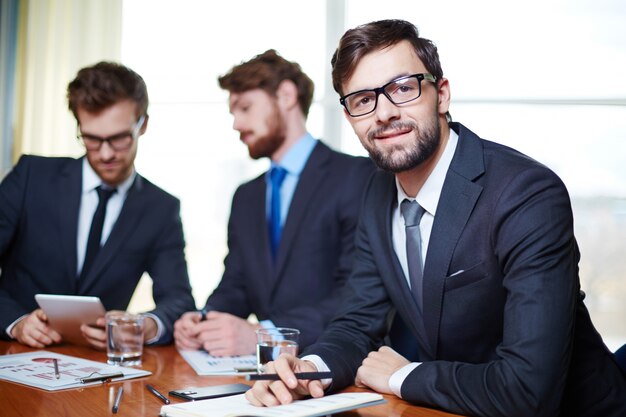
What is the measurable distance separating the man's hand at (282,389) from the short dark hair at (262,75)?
5.89 ft

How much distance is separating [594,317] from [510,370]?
342 centimetres

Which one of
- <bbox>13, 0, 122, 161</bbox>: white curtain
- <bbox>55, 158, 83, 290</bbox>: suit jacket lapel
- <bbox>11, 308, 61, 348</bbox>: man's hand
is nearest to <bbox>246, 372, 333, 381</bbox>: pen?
<bbox>11, 308, 61, 348</bbox>: man's hand

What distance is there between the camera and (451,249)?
1.76 metres

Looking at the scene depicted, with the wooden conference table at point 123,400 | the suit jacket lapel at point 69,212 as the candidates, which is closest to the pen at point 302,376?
the wooden conference table at point 123,400

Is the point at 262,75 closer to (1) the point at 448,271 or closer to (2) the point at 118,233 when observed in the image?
(2) the point at 118,233

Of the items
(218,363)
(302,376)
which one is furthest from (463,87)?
(302,376)

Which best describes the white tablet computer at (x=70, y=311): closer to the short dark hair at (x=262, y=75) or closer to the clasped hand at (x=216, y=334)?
the clasped hand at (x=216, y=334)

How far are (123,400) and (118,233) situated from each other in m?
1.22

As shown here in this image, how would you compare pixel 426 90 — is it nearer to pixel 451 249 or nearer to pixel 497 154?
pixel 497 154

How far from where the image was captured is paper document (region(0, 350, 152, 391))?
170 cm

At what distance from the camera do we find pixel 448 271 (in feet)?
5.83

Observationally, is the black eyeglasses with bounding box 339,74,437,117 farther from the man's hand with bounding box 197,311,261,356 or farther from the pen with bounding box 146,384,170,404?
the pen with bounding box 146,384,170,404

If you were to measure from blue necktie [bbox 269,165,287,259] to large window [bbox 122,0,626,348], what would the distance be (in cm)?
216

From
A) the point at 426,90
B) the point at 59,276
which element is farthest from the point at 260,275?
the point at 426,90
